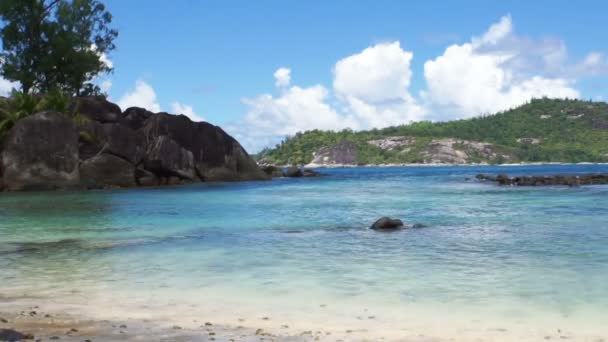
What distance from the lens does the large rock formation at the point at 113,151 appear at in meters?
49.5

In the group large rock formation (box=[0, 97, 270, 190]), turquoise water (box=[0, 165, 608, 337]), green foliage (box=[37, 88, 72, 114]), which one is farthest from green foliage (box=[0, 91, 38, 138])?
turquoise water (box=[0, 165, 608, 337])

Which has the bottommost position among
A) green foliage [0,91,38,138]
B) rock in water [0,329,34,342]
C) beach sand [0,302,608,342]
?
beach sand [0,302,608,342]

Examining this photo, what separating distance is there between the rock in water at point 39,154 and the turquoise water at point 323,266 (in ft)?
66.4

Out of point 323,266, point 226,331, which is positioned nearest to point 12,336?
point 226,331

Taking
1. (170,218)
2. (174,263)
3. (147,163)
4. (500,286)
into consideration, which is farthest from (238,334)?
(147,163)

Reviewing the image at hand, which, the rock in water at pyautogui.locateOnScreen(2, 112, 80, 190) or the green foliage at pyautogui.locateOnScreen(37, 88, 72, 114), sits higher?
the green foliage at pyautogui.locateOnScreen(37, 88, 72, 114)

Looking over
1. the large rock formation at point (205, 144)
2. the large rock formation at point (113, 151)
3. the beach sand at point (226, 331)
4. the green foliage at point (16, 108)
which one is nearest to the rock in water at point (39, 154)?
the large rock formation at point (113, 151)

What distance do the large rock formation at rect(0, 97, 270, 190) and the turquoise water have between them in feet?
67.3

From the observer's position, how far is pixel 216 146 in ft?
224

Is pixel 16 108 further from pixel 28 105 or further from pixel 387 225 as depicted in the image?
pixel 387 225

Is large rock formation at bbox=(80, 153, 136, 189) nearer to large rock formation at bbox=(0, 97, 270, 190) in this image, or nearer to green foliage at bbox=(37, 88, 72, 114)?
large rock formation at bbox=(0, 97, 270, 190)

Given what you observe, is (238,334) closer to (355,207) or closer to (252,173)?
(355,207)

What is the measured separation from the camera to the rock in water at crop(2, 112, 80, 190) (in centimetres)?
4919

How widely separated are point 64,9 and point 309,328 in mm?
63407
